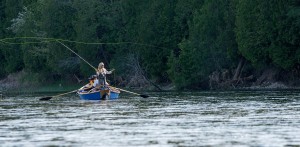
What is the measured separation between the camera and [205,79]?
9012 cm

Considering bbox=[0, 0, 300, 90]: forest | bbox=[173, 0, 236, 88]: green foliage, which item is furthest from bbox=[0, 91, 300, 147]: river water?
bbox=[173, 0, 236, 88]: green foliage

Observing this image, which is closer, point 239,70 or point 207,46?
point 239,70

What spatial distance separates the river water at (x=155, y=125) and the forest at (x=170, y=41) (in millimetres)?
26081

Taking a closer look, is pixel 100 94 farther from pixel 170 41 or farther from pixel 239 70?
pixel 170 41

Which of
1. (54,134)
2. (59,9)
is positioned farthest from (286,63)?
(54,134)

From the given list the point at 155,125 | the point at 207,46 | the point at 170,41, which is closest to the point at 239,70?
the point at 207,46

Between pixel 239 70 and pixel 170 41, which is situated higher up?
pixel 170 41

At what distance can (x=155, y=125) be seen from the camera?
125 feet

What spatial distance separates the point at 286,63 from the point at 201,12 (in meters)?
11.1

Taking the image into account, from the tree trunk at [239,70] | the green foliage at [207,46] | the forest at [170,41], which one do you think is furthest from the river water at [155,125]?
the green foliage at [207,46]

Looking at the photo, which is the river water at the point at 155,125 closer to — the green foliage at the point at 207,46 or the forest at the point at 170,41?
the forest at the point at 170,41

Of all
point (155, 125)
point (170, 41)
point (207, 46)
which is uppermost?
point (170, 41)

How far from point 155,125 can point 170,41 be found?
197 feet

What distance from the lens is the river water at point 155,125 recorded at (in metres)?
32.1
